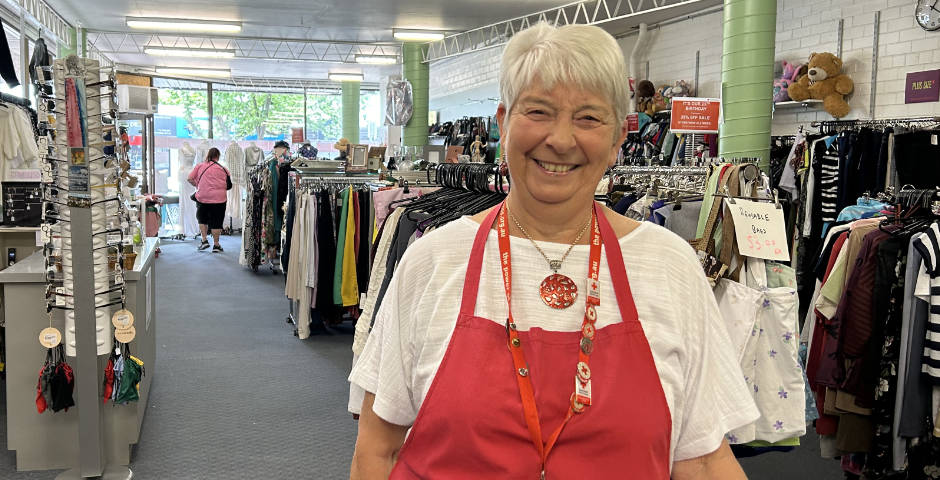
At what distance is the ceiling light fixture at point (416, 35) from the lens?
11.8 meters

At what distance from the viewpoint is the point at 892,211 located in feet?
11.3

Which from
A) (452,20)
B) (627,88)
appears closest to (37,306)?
(627,88)

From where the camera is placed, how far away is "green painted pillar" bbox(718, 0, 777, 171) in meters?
5.74

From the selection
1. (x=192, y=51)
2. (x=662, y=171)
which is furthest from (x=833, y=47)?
(x=192, y=51)

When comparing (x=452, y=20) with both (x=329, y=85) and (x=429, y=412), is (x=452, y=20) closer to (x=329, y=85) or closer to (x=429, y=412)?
(x=329, y=85)

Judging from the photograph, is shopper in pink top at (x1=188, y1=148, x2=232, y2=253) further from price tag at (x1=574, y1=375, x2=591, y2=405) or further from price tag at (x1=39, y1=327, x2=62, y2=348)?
price tag at (x1=574, y1=375, x2=591, y2=405)

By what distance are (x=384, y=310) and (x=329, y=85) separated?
1929cm

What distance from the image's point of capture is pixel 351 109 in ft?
62.1

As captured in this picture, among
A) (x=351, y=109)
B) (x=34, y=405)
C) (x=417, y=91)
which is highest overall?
(x=351, y=109)

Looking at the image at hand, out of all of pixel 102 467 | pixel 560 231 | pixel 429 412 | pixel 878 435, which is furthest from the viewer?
pixel 102 467

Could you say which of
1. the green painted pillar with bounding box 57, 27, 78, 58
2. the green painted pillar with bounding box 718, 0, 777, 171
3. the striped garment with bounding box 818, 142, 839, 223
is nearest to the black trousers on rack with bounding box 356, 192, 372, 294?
the green painted pillar with bounding box 718, 0, 777, 171

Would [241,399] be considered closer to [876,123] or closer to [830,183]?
[830,183]

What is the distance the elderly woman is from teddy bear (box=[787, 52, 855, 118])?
22.3 feet

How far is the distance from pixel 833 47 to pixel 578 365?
7446 millimetres
